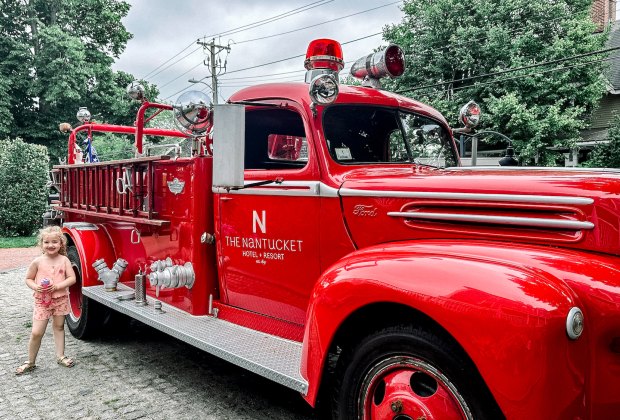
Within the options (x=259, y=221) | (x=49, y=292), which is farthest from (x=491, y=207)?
(x=49, y=292)

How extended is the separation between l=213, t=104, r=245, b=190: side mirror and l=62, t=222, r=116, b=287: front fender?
7.73ft

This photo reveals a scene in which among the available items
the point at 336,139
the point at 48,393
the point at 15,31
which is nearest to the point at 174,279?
the point at 48,393

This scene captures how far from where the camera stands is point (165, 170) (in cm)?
388

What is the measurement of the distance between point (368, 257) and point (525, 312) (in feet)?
2.47

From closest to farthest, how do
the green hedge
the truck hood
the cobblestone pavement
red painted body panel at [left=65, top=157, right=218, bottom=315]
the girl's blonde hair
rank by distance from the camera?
1. the truck hood
2. the cobblestone pavement
3. red painted body panel at [left=65, top=157, right=218, bottom=315]
4. the girl's blonde hair
5. the green hedge

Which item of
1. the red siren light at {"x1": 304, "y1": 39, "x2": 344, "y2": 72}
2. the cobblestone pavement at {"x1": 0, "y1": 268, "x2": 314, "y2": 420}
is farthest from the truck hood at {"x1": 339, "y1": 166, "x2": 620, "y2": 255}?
the cobblestone pavement at {"x1": 0, "y1": 268, "x2": 314, "y2": 420}

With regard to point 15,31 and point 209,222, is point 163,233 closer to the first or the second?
point 209,222

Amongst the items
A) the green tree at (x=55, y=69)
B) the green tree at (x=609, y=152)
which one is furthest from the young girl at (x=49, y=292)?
the green tree at (x=55, y=69)

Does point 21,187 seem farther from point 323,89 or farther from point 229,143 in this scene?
point 323,89

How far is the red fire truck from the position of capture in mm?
1821

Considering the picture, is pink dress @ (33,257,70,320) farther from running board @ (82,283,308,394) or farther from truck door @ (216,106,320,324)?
truck door @ (216,106,320,324)

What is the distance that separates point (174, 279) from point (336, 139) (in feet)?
4.86

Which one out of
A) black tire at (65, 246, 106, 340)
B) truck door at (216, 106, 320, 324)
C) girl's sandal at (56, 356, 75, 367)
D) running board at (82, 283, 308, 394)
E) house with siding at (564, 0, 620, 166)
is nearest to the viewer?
running board at (82, 283, 308, 394)

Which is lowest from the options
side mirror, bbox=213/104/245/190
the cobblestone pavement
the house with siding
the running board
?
the cobblestone pavement
